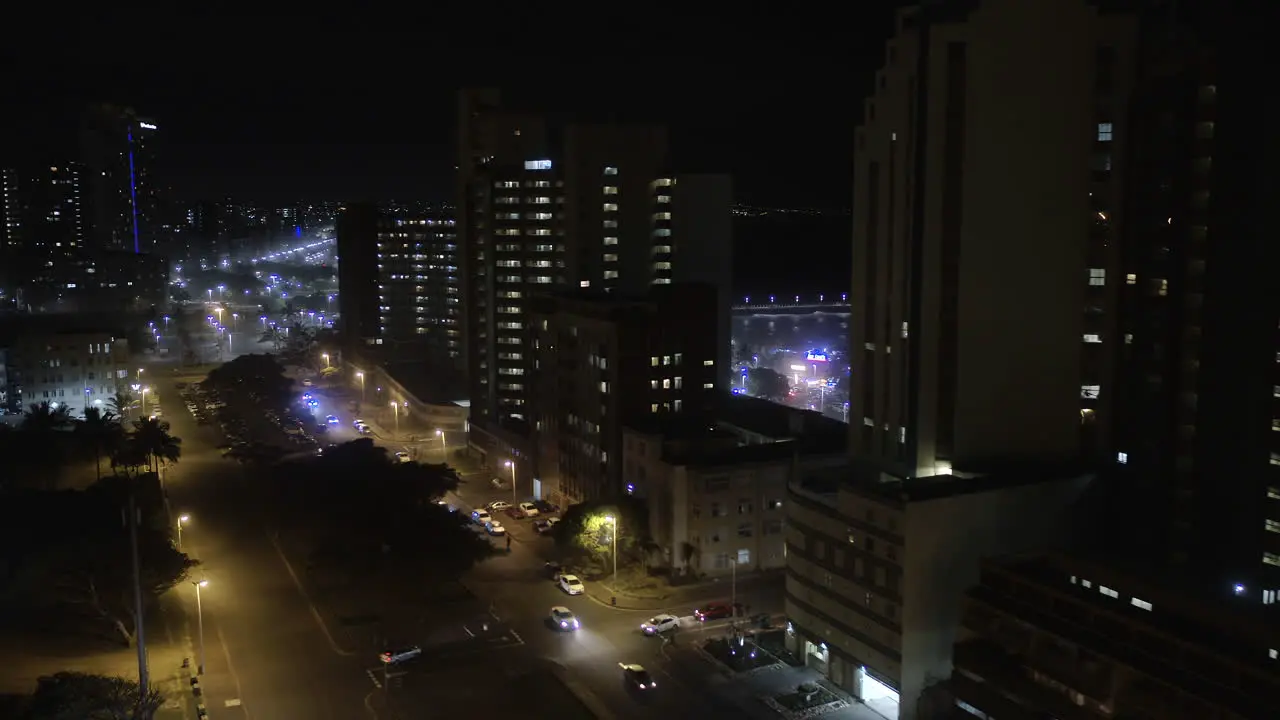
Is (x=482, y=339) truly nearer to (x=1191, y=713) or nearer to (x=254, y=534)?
(x=254, y=534)

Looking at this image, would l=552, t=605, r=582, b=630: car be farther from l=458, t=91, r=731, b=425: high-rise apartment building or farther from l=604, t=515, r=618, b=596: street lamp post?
l=458, t=91, r=731, b=425: high-rise apartment building

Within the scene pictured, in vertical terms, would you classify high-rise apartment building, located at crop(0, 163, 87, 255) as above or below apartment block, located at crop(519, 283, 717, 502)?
above

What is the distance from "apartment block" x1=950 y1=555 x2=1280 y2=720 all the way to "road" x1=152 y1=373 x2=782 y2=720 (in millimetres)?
5318

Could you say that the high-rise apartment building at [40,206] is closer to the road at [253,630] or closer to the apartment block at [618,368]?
the road at [253,630]

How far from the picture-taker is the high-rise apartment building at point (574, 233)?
4284 centimetres

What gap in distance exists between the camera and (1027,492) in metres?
21.5

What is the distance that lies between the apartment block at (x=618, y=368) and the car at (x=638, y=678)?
347 inches

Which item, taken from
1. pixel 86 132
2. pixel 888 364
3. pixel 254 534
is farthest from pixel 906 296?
pixel 86 132

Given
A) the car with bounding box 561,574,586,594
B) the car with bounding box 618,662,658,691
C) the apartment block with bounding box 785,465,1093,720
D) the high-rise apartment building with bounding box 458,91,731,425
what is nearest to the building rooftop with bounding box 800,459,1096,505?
the apartment block with bounding box 785,465,1093,720

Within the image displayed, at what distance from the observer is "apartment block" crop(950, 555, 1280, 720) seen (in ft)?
51.1

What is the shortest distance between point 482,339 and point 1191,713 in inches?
1411

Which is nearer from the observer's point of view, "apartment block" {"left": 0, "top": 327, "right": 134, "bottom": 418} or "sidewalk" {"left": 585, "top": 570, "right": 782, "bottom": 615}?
"sidewalk" {"left": 585, "top": 570, "right": 782, "bottom": 615}

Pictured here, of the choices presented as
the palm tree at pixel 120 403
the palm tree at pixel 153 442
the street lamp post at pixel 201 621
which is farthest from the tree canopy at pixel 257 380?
the street lamp post at pixel 201 621

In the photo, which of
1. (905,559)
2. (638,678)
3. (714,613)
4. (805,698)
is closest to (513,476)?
(714,613)
